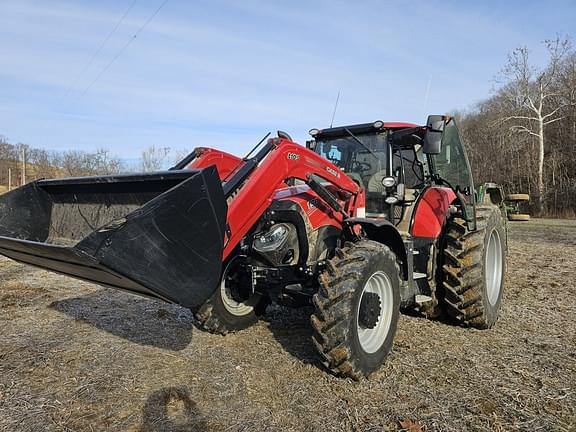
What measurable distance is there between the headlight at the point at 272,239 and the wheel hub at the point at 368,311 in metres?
0.85

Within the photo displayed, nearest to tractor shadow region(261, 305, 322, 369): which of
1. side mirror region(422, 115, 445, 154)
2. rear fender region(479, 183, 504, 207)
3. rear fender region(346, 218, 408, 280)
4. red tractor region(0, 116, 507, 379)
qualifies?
red tractor region(0, 116, 507, 379)

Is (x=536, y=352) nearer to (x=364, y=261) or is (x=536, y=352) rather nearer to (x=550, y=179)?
(x=364, y=261)

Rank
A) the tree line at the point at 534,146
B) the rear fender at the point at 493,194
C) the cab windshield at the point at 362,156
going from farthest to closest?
the tree line at the point at 534,146 → the rear fender at the point at 493,194 → the cab windshield at the point at 362,156

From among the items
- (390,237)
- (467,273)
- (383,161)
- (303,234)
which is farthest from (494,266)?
(303,234)

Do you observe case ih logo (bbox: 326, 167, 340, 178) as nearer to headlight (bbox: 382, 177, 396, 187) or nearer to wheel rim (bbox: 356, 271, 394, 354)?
headlight (bbox: 382, 177, 396, 187)

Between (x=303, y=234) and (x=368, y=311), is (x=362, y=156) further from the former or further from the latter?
(x=368, y=311)

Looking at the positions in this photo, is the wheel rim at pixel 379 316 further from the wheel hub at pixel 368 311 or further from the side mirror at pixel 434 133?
the side mirror at pixel 434 133

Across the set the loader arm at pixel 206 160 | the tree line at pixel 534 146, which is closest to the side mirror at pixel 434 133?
the loader arm at pixel 206 160

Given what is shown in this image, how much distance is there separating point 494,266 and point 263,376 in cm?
347

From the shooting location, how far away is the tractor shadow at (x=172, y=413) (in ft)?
9.49

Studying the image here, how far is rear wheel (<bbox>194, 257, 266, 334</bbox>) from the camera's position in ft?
14.2

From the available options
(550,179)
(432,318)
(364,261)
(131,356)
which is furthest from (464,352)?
(550,179)

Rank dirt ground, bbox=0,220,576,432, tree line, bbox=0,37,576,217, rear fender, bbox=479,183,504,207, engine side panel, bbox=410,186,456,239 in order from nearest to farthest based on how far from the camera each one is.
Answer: dirt ground, bbox=0,220,576,432
engine side panel, bbox=410,186,456,239
rear fender, bbox=479,183,504,207
tree line, bbox=0,37,576,217

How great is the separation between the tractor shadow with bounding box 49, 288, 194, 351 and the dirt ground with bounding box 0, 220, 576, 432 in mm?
23
